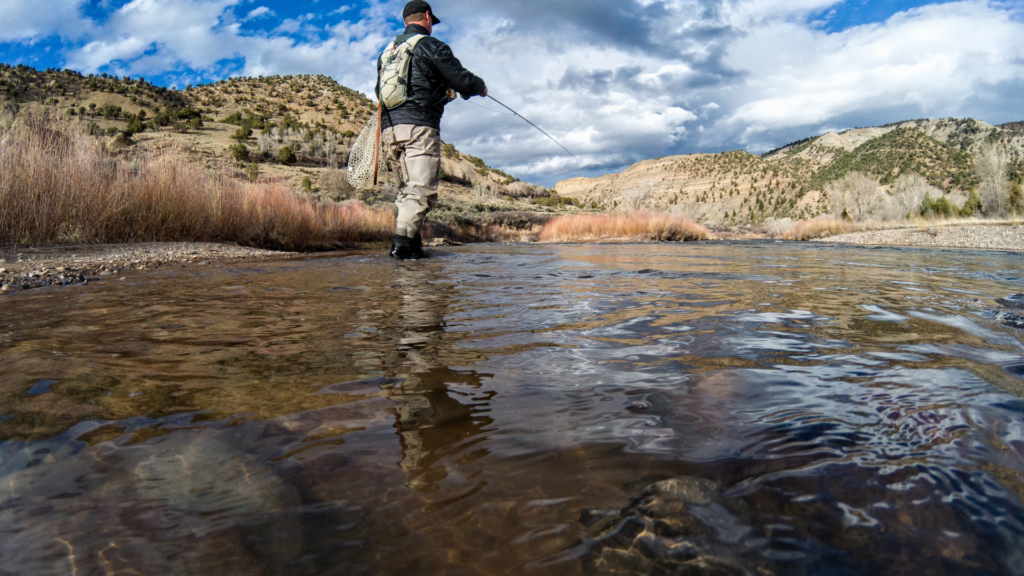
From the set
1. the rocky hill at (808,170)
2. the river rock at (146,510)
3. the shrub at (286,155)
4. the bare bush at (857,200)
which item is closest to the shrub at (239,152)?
the shrub at (286,155)

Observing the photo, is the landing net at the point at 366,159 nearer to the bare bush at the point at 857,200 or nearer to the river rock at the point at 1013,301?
the river rock at the point at 1013,301

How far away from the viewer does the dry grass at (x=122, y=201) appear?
252 inches

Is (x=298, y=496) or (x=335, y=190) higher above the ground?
(x=335, y=190)

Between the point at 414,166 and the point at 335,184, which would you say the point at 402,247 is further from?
the point at 335,184

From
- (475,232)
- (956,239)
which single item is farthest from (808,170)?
(475,232)

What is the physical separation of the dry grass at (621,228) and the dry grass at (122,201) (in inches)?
340

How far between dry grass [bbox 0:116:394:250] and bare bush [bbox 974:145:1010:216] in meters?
36.0

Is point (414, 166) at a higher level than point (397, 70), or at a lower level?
lower

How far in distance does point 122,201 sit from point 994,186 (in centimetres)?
4053

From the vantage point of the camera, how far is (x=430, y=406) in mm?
1349

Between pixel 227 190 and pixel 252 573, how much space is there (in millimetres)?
10808

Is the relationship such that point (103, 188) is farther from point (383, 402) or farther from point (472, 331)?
point (383, 402)

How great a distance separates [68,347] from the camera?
75.5 inches

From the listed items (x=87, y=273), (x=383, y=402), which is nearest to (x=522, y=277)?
(x=383, y=402)
